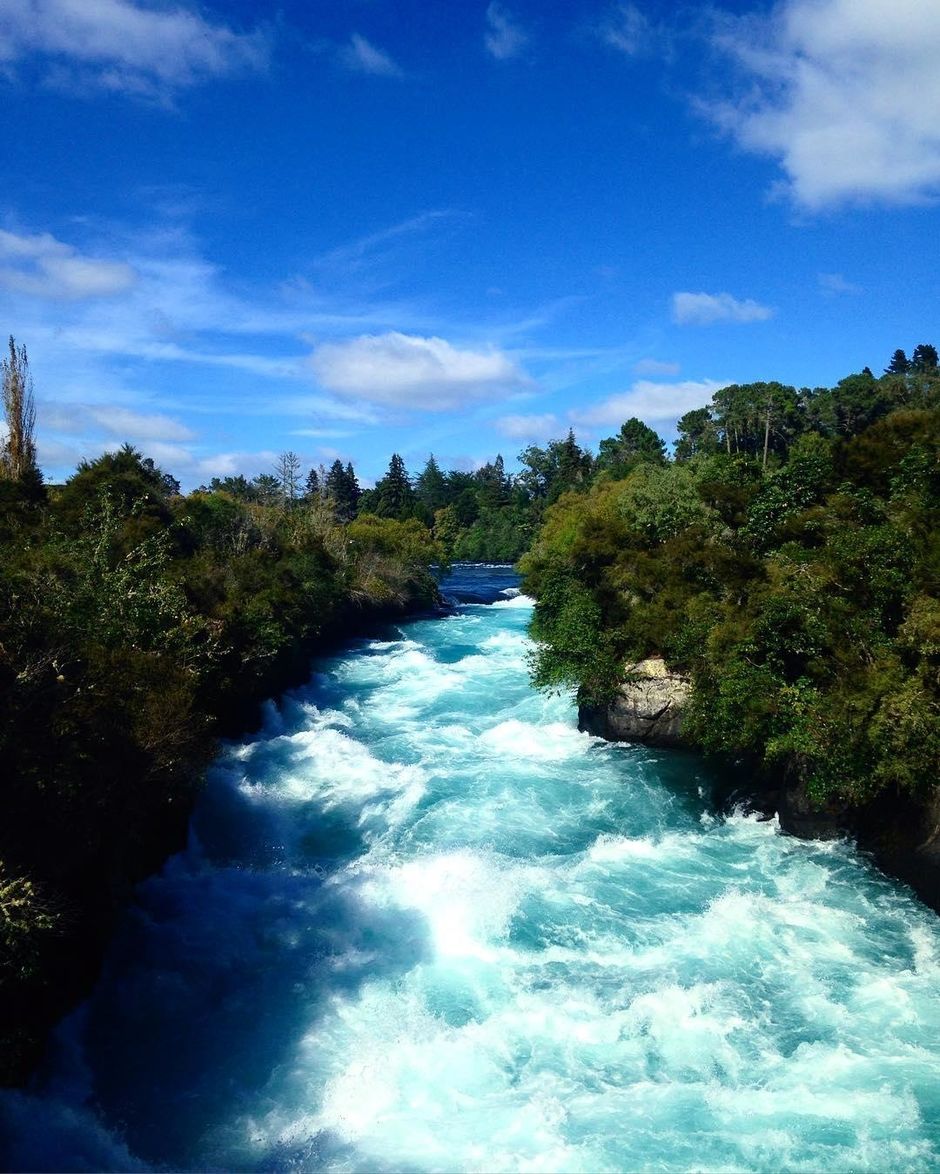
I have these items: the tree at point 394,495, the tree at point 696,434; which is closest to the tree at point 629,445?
the tree at point 696,434

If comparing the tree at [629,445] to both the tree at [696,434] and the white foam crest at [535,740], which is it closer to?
the tree at [696,434]

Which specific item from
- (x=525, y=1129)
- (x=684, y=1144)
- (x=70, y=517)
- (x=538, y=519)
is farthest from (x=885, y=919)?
(x=538, y=519)

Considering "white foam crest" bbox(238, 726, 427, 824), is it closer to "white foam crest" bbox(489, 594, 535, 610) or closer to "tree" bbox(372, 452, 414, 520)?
"white foam crest" bbox(489, 594, 535, 610)

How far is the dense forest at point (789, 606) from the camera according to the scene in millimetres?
15141

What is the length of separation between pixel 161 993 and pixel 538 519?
3811 inches

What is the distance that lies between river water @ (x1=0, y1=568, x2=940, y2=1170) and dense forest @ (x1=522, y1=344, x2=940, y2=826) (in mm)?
3000

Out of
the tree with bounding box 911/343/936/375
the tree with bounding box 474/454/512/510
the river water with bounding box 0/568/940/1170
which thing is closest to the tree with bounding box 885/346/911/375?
the tree with bounding box 911/343/936/375

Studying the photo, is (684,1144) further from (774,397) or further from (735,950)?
(774,397)

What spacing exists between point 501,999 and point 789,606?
433 inches

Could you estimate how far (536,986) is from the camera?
13.0m

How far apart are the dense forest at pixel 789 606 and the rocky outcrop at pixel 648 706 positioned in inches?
20.3

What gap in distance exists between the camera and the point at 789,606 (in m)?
17.8

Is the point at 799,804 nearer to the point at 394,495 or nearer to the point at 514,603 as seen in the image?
the point at 514,603

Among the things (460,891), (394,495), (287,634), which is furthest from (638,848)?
(394,495)
